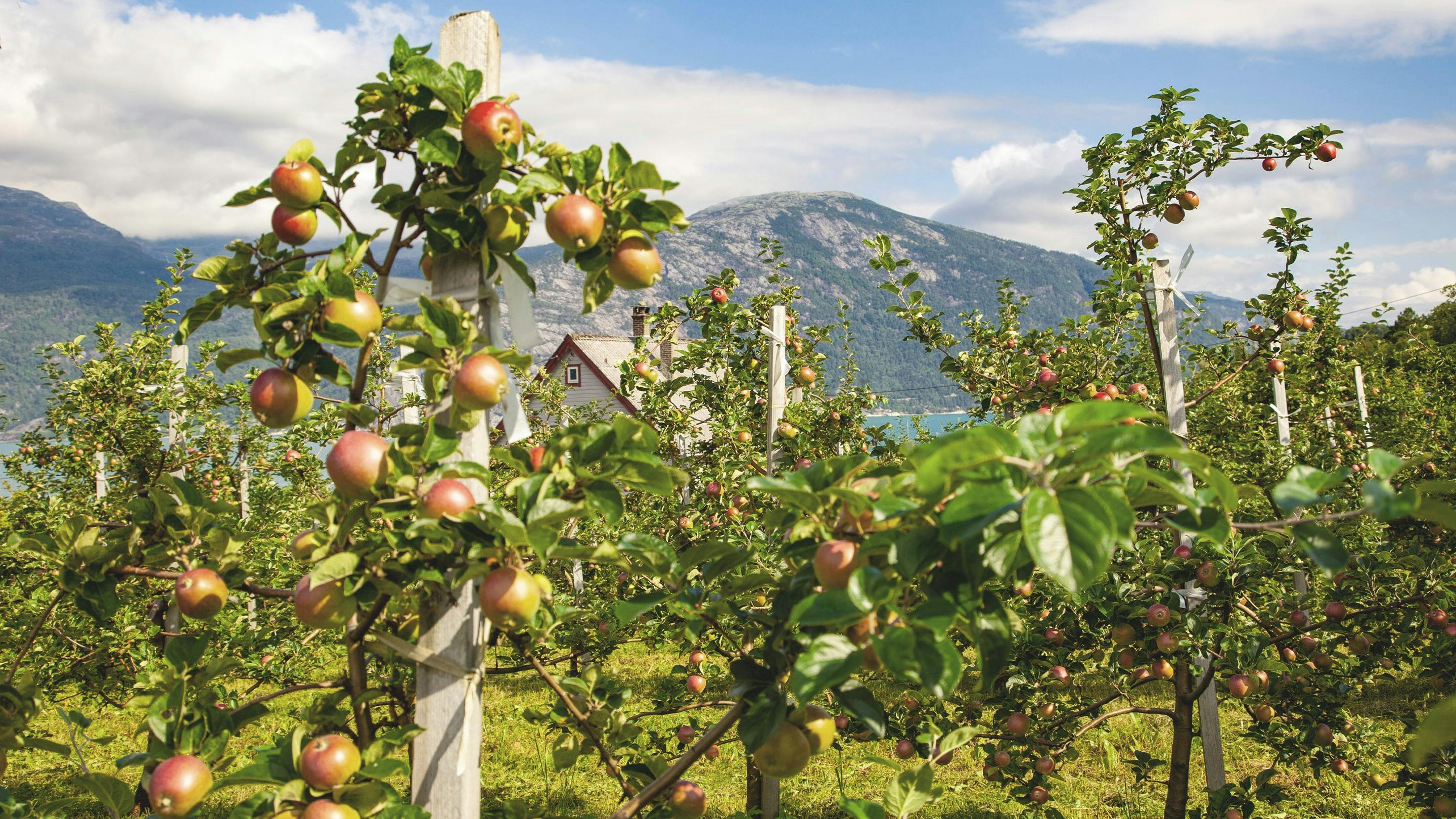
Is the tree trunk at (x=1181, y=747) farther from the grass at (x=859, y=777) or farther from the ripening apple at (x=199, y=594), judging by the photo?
the ripening apple at (x=199, y=594)

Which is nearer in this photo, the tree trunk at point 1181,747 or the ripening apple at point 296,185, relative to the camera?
the ripening apple at point 296,185

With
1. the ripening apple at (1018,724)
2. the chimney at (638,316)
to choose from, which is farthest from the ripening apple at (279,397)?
the chimney at (638,316)

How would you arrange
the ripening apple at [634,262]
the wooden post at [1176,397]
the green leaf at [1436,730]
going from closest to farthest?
the green leaf at [1436,730]
the ripening apple at [634,262]
the wooden post at [1176,397]

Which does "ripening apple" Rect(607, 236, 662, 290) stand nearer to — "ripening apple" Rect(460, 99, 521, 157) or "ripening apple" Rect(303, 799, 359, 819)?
"ripening apple" Rect(460, 99, 521, 157)

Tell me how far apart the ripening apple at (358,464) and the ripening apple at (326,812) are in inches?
15.6

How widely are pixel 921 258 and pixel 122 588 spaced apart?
7571 inches

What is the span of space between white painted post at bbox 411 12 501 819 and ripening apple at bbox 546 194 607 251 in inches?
6.2

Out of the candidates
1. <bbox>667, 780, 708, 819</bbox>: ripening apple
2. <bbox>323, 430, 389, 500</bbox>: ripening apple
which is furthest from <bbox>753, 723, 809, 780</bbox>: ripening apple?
<bbox>323, 430, 389, 500</bbox>: ripening apple

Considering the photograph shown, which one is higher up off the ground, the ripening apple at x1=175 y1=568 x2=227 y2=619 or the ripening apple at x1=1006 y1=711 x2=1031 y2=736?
the ripening apple at x1=175 y1=568 x2=227 y2=619

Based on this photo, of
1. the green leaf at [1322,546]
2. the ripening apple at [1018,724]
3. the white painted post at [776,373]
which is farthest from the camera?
the white painted post at [776,373]

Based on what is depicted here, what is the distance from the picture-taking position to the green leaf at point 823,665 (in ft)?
2.79

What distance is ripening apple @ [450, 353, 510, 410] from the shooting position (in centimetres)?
109

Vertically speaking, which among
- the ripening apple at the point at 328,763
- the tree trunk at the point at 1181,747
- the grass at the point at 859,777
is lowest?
the grass at the point at 859,777

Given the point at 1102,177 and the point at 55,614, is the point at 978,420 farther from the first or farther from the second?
the point at 55,614
